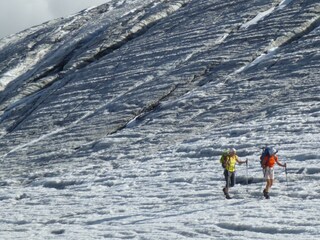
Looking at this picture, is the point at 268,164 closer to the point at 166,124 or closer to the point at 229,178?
the point at 229,178

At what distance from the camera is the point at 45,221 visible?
68.8 feet

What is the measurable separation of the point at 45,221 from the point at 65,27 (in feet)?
158

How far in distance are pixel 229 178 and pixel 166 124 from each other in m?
13.4

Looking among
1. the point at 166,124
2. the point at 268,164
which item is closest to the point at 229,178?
the point at 268,164

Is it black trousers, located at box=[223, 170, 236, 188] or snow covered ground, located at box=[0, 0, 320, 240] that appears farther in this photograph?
black trousers, located at box=[223, 170, 236, 188]

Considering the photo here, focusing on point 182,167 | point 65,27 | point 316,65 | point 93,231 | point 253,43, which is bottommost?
point 93,231

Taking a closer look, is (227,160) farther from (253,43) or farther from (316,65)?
(253,43)

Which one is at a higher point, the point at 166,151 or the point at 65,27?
the point at 65,27

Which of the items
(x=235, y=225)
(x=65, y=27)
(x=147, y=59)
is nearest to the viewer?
(x=235, y=225)

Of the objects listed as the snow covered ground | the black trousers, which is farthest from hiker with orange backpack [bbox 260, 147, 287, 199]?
the black trousers

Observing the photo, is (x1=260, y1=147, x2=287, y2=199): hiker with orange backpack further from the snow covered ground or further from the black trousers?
the black trousers

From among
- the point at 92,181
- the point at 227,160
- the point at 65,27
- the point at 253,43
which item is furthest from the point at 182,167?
the point at 65,27

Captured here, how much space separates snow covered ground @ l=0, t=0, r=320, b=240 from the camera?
18500 millimetres

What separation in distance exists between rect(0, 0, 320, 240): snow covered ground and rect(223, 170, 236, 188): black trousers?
13.5 inches
